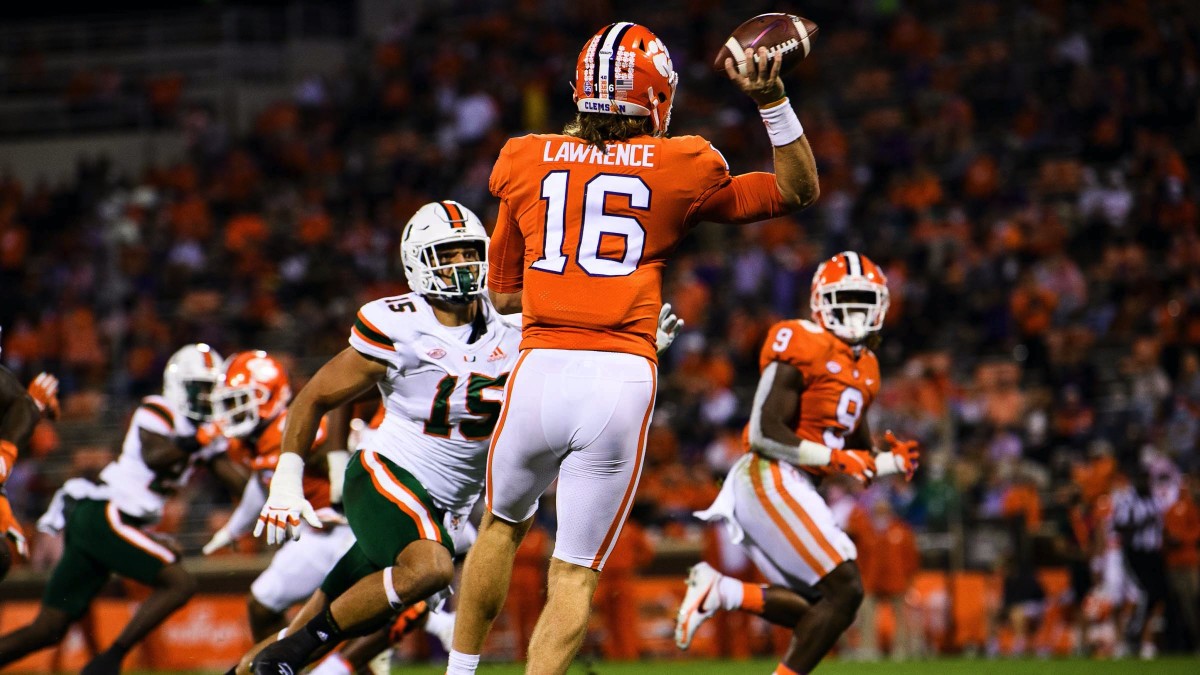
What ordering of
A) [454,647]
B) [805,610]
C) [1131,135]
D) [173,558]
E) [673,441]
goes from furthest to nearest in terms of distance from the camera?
[1131,135] < [673,441] < [173,558] < [805,610] < [454,647]

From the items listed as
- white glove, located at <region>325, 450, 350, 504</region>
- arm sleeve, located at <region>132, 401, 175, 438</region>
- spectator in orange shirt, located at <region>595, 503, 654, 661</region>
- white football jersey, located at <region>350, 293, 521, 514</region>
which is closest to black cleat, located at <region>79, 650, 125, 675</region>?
arm sleeve, located at <region>132, 401, 175, 438</region>

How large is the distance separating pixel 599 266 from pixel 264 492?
434cm

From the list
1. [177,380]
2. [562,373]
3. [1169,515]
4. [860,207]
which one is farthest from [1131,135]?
[562,373]

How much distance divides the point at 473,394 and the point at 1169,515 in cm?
949

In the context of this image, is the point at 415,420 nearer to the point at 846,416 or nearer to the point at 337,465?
the point at 337,465

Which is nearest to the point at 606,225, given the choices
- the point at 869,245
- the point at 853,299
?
the point at 853,299

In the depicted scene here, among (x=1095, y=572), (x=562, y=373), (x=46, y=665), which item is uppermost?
(x=562, y=373)

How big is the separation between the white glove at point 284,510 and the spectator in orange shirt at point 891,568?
8772 mm

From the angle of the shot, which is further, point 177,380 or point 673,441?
point 673,441

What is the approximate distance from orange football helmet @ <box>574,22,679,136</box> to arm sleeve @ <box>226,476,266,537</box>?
445cm

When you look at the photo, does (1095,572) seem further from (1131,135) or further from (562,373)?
(562,373)

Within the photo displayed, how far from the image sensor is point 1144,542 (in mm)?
13805

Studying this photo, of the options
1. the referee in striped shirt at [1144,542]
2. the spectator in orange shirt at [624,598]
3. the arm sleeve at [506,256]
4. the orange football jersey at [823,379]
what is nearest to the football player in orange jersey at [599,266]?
the arm sleeve at [506,256]

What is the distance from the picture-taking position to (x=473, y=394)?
6367mm
